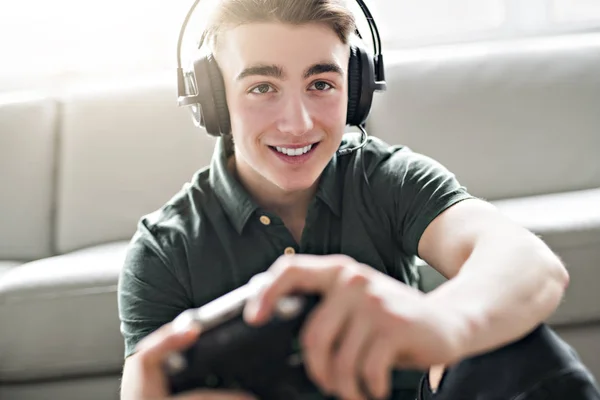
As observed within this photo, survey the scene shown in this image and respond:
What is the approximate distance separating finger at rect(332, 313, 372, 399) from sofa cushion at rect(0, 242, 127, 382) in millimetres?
1026

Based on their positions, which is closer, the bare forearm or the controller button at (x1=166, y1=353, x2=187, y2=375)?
the controller button at (x1=166, y1=353, x2=187, y2=375)

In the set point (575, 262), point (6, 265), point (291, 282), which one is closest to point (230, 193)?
point (291, 282)

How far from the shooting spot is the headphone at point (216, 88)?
103 cm

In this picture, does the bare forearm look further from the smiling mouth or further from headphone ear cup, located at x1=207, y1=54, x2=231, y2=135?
headphone ear cup, located at x1=207, y1=54, x2=231, y2=135

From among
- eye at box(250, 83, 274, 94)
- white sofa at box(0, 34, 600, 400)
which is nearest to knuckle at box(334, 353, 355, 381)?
eye at box(250, 83, 274, 94)

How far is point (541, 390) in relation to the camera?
2.17 ft

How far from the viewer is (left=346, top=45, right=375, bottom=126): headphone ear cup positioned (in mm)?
1054

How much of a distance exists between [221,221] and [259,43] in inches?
11.6

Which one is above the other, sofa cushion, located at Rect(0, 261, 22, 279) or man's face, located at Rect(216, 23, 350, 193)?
man's face, located at Rect(216, 23, 350, 193)

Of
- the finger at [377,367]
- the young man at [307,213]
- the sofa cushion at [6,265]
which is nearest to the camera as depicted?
the finger at [377,367]

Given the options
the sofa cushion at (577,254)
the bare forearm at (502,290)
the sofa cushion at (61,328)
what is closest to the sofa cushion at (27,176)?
the sofa cushion at (61,328)

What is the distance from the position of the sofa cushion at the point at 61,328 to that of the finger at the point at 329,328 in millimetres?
1018

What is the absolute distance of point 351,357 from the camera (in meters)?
0.44

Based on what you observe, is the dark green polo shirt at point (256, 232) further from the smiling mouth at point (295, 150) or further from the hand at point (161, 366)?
the hand at point (161, 366)
